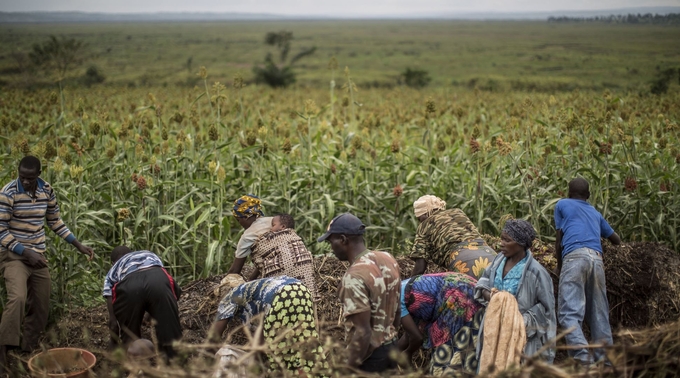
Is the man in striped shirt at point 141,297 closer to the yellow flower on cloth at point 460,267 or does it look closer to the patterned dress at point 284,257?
the patterned dress at point 284,257

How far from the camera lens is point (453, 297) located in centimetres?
410

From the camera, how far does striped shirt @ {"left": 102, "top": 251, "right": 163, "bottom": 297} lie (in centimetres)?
430

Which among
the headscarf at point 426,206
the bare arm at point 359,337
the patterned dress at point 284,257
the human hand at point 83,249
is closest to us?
the bare arm at point 359,337

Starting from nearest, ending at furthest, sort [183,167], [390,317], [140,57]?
[390,317] < [183,167] < [140,57]

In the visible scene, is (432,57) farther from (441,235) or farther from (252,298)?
(252,298)

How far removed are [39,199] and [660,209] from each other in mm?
5679

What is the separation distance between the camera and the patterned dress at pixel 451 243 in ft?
15.6

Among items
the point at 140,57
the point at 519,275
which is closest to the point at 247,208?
the point at 519,275

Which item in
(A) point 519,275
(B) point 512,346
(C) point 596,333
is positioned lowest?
(C) point 596,333

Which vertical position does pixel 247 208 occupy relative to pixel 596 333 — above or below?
above

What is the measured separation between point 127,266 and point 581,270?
3016 mm

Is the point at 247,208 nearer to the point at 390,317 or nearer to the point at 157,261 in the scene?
the point at 157,261

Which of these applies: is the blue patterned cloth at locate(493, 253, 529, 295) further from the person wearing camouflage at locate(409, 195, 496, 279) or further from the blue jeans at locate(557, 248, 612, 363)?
the blue jeans at locate(557, 248, 612, 363)

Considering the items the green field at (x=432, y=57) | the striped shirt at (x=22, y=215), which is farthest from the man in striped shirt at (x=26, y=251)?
the green field at (x=432, y=57)
